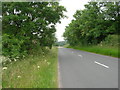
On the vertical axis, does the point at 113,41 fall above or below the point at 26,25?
below

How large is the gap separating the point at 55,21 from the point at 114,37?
51.3 feet

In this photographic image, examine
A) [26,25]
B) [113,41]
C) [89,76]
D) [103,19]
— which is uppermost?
[103,19]

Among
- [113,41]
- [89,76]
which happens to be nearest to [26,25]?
[89,76]

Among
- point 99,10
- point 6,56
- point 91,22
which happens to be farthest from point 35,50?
point 99,10

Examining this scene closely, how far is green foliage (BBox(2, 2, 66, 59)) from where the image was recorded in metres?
8.67

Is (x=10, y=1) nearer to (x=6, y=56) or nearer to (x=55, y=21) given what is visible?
(x=6, y=56)

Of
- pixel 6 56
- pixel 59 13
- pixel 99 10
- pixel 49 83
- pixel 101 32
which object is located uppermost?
pixel 99 10

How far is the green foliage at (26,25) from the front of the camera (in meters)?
8.67

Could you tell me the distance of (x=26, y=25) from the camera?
35.7ft

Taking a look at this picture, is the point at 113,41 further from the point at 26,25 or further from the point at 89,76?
the point at 89,76

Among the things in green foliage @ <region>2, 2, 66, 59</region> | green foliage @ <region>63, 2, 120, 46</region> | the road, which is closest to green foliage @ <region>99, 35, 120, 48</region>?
green foliage @ <region>63, 2, 120, 46</region>

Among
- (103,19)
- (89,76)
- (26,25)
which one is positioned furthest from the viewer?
(103,19)

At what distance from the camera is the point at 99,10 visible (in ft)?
102

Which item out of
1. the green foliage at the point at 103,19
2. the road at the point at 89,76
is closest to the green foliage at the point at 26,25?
the road at the point at 89,76
